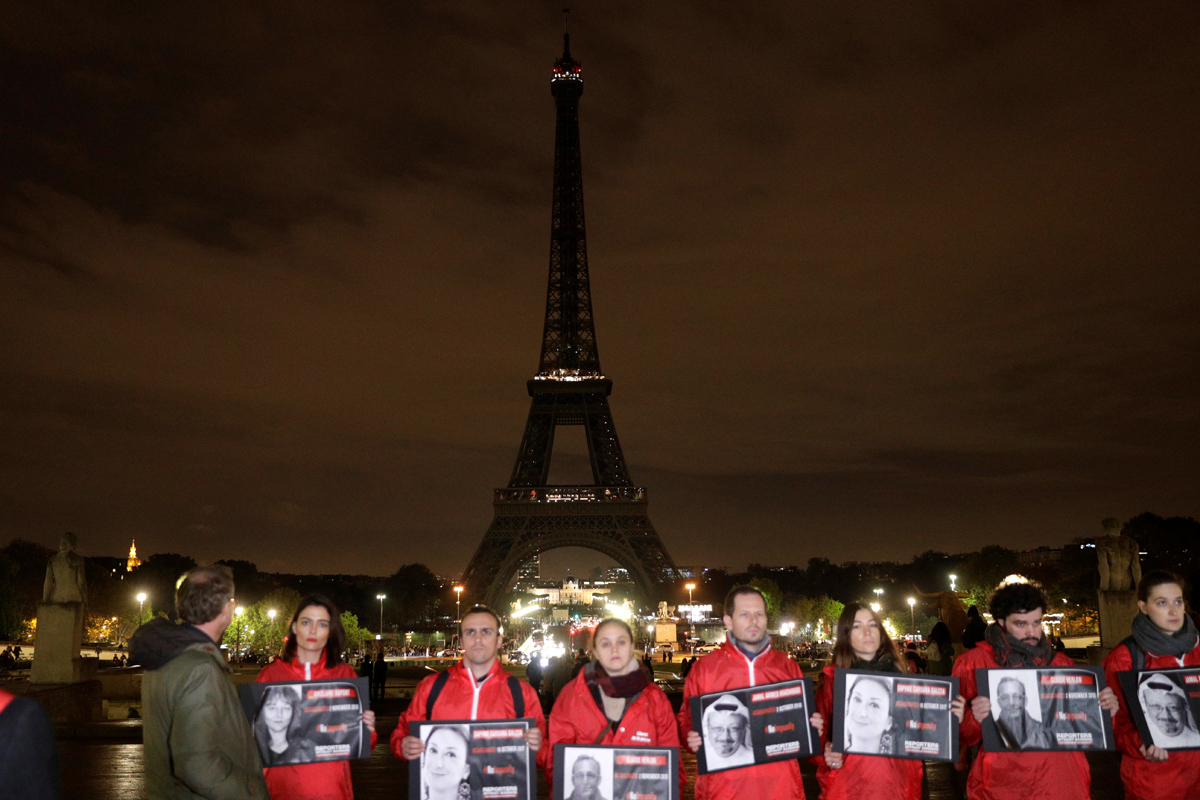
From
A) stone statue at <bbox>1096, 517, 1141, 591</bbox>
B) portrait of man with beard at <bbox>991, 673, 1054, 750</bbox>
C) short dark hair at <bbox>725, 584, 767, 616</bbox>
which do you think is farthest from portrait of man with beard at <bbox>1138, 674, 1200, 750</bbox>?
stone statue at <bbox>1096, 517, 1141, 591</bbox>

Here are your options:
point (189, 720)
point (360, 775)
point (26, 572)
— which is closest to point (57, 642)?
point (360, 775)

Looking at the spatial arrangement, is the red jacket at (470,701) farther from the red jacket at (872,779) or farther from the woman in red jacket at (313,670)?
the red jacket at (872,779)

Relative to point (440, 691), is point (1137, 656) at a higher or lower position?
higher

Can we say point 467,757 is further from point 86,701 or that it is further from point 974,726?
point 86,701

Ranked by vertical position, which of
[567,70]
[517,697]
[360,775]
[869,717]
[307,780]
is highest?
[567,70]

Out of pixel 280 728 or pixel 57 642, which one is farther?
pixel 57 642

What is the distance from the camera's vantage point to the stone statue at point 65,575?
16094mm

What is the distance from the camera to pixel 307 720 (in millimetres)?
5824

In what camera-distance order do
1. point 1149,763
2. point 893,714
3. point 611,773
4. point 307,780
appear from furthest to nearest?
point 1149,763 < point 307,780 < point 893,714 < point 611,773

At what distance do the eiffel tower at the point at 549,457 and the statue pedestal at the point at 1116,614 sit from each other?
45.1m

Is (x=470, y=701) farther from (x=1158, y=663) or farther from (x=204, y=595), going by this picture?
(x=1158, y=663)

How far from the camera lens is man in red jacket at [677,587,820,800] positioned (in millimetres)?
5641

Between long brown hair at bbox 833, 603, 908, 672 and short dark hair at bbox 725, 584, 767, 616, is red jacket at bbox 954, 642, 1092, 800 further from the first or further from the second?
short dark hair at bbox 725, 584, 767, 616

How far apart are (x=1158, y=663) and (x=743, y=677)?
9.51 ft
